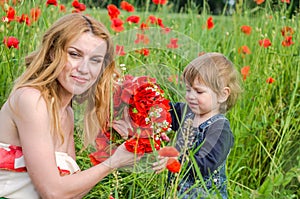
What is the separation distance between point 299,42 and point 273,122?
667 mm

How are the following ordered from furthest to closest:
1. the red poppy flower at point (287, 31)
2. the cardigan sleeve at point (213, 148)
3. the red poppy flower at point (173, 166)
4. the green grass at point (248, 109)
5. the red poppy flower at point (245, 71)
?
the red poppy flower at point (287, 31) → the red poppy flower at point (245, 71) → the green grass at point (248, 109) → the cardigan sleeve at point (213, 148) → the red poppy flower at point (173, 166)

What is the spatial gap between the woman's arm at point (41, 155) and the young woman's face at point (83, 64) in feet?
0.34

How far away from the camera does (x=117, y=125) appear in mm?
1789

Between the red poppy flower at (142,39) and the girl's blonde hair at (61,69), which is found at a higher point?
the red poppy flower at (142,39)

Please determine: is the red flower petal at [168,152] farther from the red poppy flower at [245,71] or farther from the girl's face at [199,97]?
the red poppy flower at [245,71]

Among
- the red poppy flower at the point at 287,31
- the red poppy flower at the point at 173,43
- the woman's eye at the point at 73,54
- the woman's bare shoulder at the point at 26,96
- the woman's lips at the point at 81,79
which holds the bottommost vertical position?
the woman's bare shoulder at the point at 26,96

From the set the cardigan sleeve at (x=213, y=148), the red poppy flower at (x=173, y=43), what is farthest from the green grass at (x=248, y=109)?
the cardigan sleeve at (x=213, y=148)

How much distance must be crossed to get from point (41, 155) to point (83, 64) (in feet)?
0.99

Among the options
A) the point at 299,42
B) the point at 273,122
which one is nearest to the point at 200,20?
the point at 299,42

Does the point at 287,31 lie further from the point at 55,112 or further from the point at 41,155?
the point at 41,155

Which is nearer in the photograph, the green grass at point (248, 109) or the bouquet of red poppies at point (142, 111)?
the bouquet of red poppies at point (142, 111)

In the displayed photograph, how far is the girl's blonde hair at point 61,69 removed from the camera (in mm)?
1890

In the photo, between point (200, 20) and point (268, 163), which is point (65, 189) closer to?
point (268, 163)

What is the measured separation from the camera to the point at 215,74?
1897 mm
